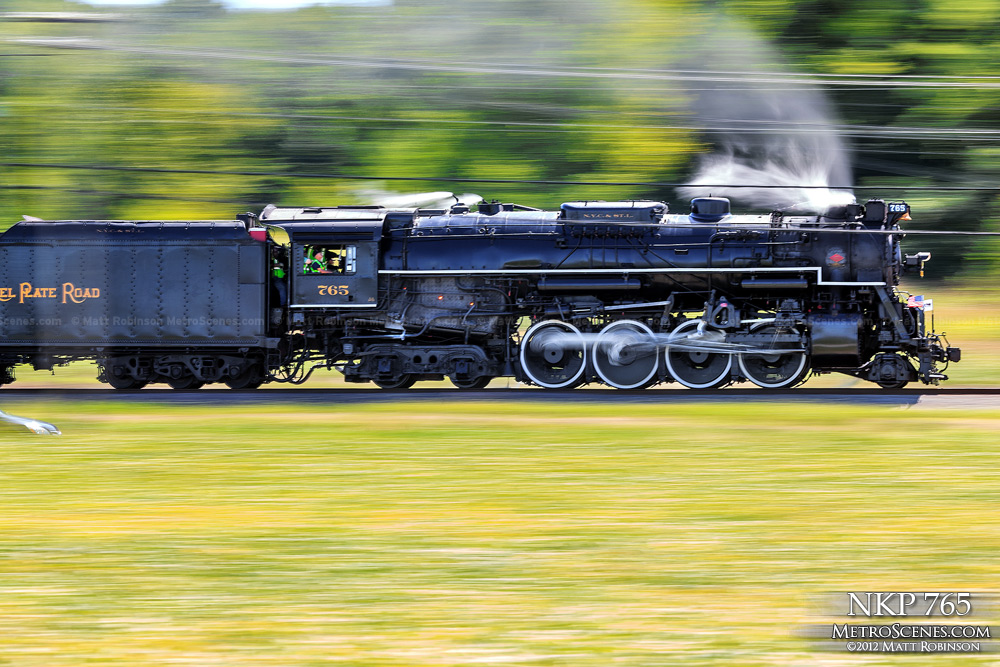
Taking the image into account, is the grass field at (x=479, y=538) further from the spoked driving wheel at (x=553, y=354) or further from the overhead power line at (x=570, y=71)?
the overhead power line at (x=570, y=71)

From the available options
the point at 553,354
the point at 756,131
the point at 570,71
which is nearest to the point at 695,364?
the point at 553,354

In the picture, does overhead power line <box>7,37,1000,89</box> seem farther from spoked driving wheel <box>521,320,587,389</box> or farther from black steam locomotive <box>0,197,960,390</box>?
spoked driving wheel <box>521,320,587,389</box>

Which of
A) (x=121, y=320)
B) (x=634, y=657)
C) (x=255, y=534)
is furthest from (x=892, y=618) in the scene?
(x=121, y=320)

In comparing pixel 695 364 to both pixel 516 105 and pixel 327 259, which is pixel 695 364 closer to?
pixel 327 259

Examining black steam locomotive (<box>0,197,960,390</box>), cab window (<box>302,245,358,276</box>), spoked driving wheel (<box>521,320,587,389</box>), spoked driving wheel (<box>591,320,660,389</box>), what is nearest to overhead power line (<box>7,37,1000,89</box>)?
black steam locomotive (<box>0,197,960,390</box>)

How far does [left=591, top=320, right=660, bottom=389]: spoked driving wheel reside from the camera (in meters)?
17.4

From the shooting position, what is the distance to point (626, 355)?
57.2 ft

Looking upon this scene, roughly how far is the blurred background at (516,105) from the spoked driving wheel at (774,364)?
11.0 meters

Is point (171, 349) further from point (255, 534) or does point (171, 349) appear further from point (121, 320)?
point (255, 534)

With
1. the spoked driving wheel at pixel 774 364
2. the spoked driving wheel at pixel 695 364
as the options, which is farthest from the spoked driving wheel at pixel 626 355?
the spoked driving wheel at pixel 774 364

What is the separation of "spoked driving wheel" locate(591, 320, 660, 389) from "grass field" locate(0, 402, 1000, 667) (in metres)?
3.38

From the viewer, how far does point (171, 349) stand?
1853 centimetres

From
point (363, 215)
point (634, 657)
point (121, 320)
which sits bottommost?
point (634, 657)

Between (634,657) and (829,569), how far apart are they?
6.91 feet
